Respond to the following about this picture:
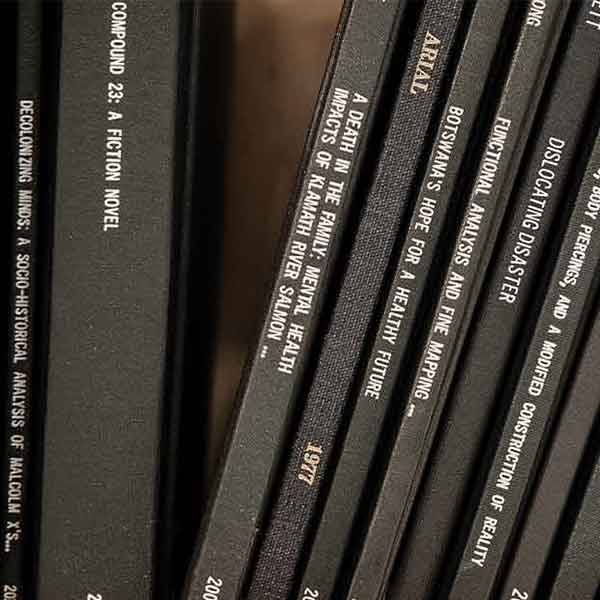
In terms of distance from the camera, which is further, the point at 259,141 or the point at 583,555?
the point at 259,141

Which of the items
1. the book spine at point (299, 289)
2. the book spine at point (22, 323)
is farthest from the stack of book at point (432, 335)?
the book spine at point (22, 323)

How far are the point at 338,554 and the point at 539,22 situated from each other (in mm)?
287

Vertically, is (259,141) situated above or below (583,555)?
above

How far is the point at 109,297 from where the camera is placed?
0.43 metres

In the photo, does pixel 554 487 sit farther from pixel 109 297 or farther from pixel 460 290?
pixel 109 297

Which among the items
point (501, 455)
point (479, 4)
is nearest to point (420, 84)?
point (479, 4)

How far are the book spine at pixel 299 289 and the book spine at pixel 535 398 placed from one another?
0.11m

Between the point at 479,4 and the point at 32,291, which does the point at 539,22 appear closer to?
the point at 479,4

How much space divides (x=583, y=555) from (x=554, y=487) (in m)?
0.04

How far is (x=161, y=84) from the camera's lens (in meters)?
0.43

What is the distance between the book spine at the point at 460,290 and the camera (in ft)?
1.40

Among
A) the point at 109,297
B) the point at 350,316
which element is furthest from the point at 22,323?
the point at 350,316

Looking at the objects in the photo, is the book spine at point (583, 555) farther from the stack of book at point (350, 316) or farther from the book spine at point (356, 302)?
the book spine at point (356, 302)

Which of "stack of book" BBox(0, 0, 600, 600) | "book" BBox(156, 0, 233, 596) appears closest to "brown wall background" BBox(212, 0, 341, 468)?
"book" BBox(156, 0, 233, 596)
